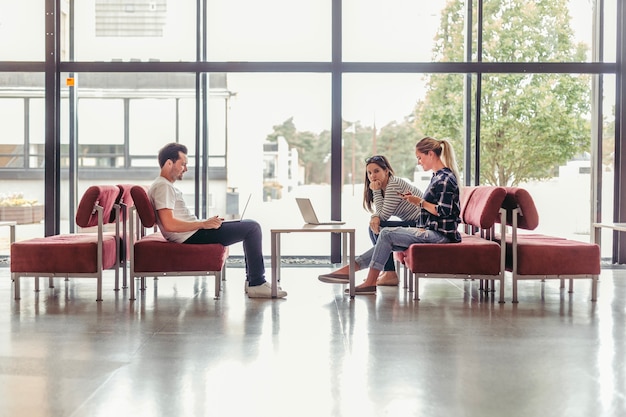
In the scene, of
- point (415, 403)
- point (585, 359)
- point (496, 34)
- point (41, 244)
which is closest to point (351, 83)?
point (496, 34)

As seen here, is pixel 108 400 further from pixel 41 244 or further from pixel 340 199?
pixel 340 199

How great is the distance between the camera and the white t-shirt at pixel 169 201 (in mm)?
4855

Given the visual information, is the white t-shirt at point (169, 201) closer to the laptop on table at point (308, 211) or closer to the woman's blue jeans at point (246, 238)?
the woman's blue jeans at point (246, 238)

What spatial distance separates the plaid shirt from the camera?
503 centimetres

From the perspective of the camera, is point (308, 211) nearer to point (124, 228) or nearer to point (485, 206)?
point (485, 206)

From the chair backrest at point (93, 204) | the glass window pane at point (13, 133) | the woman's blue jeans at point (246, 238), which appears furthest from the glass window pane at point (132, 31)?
the woman's blue jeans at point (246, 238)

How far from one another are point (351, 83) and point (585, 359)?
465 centimetres

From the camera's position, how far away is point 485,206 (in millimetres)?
5043

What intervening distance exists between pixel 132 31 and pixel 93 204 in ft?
9.82

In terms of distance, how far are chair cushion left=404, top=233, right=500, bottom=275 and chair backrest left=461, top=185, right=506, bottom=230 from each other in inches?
8.0

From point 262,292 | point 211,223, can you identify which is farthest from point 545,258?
point 211,223

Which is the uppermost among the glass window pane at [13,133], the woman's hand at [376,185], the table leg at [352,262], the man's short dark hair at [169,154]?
the glass window pane at [13,133]

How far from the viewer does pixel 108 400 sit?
8.63 ft

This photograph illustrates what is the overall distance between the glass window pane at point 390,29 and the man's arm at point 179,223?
3144 mm
